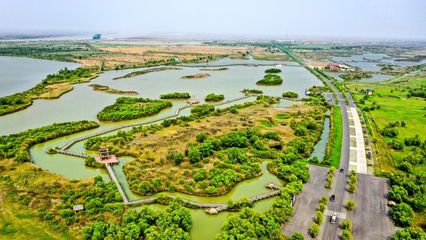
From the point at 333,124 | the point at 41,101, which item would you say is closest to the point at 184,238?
the point at 333,124

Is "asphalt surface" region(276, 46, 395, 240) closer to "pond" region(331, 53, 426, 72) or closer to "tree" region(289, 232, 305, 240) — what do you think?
"tree" region(289, 232, 305, 240)

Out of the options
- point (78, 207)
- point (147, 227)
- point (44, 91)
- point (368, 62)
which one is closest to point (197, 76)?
point (44, 91)

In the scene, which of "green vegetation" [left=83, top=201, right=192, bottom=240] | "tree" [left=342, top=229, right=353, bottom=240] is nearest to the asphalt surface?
"tree" [left=342, top=229, right=353, bottom=240]

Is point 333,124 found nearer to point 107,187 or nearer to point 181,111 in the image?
point 181,111

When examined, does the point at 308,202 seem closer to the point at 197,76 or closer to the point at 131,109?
the point at 131,109

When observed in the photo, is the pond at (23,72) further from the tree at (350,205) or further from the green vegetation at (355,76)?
the green vegetation at (355,76)

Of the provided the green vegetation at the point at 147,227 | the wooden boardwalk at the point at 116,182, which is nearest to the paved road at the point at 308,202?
the green vegetation at the point at 147,227
